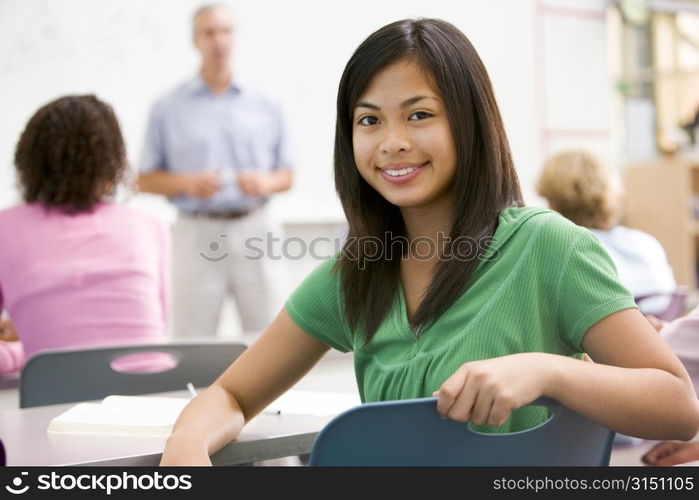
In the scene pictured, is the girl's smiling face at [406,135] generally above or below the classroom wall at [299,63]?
below

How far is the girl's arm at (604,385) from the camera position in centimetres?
87

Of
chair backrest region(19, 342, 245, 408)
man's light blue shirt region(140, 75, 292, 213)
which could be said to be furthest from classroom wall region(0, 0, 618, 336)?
chair backrest region(19, 342, 245, 408)

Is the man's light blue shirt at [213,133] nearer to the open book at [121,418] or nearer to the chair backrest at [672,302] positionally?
the chair backrest at [672,302]

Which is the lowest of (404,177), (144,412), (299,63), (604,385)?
(144,412)

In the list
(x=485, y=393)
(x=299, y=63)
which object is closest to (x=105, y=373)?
(x=485, y=393)

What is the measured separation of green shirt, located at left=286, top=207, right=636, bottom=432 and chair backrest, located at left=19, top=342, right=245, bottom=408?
61 cm

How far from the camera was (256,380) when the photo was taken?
1316mm

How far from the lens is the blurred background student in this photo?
2867 mm

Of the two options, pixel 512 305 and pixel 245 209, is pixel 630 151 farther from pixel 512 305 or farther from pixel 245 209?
pixel 512 305

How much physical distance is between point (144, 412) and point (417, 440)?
613mm

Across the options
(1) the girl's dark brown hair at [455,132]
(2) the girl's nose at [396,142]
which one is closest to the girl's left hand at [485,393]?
(1) the girl's dark brown hair at [455,132]

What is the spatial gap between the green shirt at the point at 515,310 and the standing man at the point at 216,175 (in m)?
2.50

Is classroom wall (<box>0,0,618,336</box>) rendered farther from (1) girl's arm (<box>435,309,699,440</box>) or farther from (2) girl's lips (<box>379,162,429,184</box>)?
(1) girl's arm (<box>435,309,699,440</box>)

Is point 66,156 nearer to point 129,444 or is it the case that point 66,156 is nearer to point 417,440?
point 129,444
